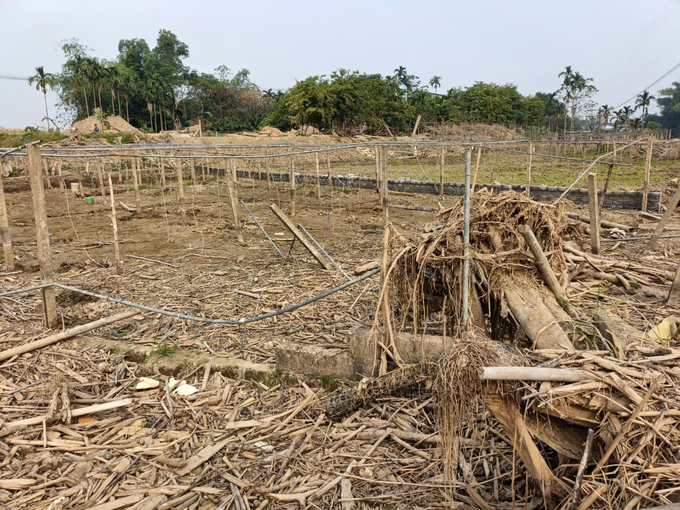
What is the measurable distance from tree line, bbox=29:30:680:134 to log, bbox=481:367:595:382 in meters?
35.2

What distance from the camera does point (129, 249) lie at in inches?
376

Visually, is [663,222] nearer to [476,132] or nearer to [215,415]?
[215,415]

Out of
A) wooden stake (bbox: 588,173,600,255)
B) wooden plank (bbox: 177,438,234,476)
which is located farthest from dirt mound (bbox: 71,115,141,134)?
wooden plank (bbox: 177,438,234,476)

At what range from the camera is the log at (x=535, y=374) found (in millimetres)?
2109

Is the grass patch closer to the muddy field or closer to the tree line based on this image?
the muddy field

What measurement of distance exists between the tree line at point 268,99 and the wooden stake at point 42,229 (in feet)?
105

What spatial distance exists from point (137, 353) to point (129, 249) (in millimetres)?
5269

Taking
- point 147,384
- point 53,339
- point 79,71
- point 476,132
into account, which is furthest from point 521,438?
point 79,71

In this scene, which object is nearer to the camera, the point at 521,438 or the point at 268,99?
the point at 521,438

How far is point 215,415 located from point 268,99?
183ft

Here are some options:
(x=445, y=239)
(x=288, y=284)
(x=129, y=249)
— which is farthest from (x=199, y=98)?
(x=445, y=239)

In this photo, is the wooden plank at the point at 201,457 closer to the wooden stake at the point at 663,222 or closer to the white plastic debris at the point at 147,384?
the white plastic debris at the point at 147,384

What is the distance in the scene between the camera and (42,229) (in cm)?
528

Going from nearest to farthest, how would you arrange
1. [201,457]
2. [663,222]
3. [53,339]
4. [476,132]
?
[201,457] → [53,339] → [663,222] → [476,132]
